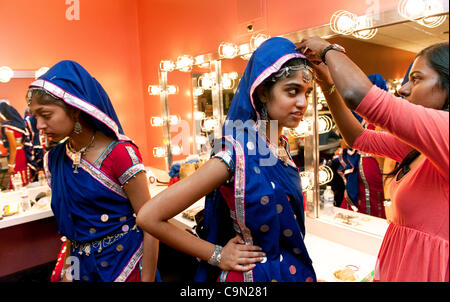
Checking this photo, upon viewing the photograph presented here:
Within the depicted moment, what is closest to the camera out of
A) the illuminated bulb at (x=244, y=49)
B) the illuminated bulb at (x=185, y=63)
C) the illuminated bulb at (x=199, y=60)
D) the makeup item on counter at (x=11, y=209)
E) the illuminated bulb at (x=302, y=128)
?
the illuminated bulb at (x=302, y=128)

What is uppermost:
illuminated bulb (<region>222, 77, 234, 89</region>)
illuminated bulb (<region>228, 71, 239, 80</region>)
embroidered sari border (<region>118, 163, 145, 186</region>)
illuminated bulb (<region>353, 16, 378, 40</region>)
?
illuminated bulb (<region>353, 16, 378, 40</region>)

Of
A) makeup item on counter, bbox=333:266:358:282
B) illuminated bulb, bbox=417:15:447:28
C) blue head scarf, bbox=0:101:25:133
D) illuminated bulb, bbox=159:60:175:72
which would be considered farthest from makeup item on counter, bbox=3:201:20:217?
illuminated bulb, bbox=417:15:447:28

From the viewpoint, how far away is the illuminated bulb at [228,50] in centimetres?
184

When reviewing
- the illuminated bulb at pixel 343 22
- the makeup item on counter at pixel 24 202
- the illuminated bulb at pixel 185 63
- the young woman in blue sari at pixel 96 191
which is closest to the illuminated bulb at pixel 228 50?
the illuminated bulb at pixel 185 63

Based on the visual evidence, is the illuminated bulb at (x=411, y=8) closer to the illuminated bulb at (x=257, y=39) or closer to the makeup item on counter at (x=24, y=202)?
the illuminated bulb at (x=257, y=39)

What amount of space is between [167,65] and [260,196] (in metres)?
2.19

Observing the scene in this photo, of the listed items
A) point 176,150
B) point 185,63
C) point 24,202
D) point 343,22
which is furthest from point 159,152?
point 343,22

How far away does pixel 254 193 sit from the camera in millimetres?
686

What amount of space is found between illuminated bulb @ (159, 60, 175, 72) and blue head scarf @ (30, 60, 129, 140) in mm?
1509

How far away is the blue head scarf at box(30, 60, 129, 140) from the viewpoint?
1.00 meters

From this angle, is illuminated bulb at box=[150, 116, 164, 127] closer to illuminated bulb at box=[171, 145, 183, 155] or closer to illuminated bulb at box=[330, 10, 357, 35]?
illuminated bulb at box=[171, 145, 183, 155]

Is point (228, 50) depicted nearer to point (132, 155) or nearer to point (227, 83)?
point (227, 83)

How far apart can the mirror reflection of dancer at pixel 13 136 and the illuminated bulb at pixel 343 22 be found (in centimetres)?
214
